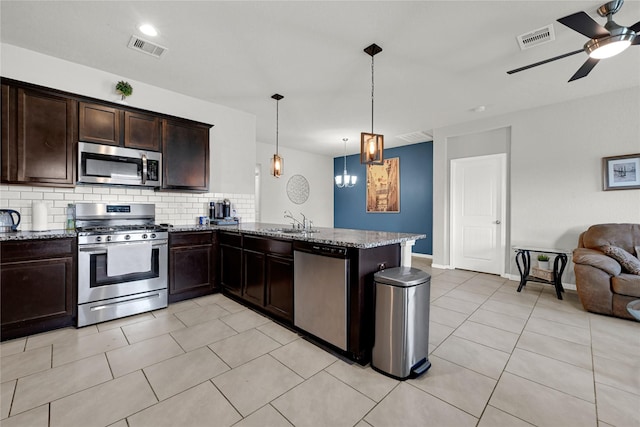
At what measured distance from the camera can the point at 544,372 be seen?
197cm

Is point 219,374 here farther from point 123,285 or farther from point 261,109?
point 261,109

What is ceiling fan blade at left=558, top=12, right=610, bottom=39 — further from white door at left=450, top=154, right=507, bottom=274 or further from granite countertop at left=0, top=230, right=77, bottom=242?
granite countertop at left=0, top=230, right=77, bottom=242

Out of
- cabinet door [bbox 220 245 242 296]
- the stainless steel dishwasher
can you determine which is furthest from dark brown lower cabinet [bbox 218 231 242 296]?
the stainless steel dishwasher

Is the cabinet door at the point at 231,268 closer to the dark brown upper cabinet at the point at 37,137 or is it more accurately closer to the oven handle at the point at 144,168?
the oven handle at the point at 144,168

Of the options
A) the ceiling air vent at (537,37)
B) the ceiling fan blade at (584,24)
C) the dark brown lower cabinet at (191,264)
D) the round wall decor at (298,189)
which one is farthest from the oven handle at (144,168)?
the round wall decor at (298,189)

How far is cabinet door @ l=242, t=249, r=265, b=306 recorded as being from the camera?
9.59 ft

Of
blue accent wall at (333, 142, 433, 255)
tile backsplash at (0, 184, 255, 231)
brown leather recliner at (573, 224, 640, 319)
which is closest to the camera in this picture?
tile backsplash at (0, 184, 255, 231)

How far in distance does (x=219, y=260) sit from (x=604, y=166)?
5.40 meters

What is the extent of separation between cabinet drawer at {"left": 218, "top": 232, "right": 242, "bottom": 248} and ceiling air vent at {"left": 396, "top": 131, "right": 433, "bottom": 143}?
4.30 m

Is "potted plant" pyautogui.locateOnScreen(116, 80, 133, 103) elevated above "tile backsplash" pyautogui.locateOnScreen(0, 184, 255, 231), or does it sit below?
above

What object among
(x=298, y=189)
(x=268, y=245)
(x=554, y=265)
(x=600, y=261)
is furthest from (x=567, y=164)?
(x=298, y=189)

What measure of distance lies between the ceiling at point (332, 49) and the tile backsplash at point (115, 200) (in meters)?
Result: 1.22

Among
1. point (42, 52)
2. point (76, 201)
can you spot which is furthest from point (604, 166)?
point (42, 52)

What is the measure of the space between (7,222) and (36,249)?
0.59 meters
